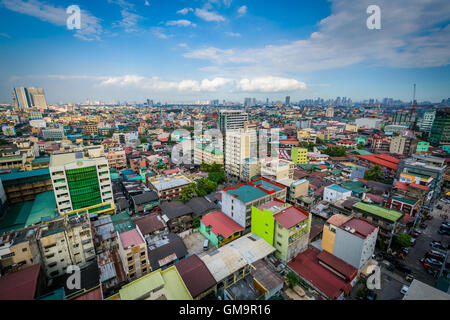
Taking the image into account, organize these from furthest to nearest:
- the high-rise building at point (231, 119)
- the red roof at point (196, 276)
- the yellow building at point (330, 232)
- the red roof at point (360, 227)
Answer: the high-rise building at point (231, 119), the yellow building at point (330, 232), the red roof at point (360, 227), the red roof at point (196, 276)

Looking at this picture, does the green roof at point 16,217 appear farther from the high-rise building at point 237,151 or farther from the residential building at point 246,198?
the high-rise building at point 237,151

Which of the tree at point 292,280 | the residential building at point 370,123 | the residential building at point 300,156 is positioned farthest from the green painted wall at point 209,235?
the residential building at point 370,123

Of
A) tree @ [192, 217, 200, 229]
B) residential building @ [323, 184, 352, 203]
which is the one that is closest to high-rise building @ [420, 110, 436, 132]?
residential building @ [323, 184, 352, 203]

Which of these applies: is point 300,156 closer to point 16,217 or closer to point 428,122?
point 16,217

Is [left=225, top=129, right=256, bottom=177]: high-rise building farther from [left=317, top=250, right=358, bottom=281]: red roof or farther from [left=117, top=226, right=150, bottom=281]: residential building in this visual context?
[left=117, top=226, right=150, bottom=281]: residential building

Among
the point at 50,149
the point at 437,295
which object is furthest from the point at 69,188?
the point at 50,149
